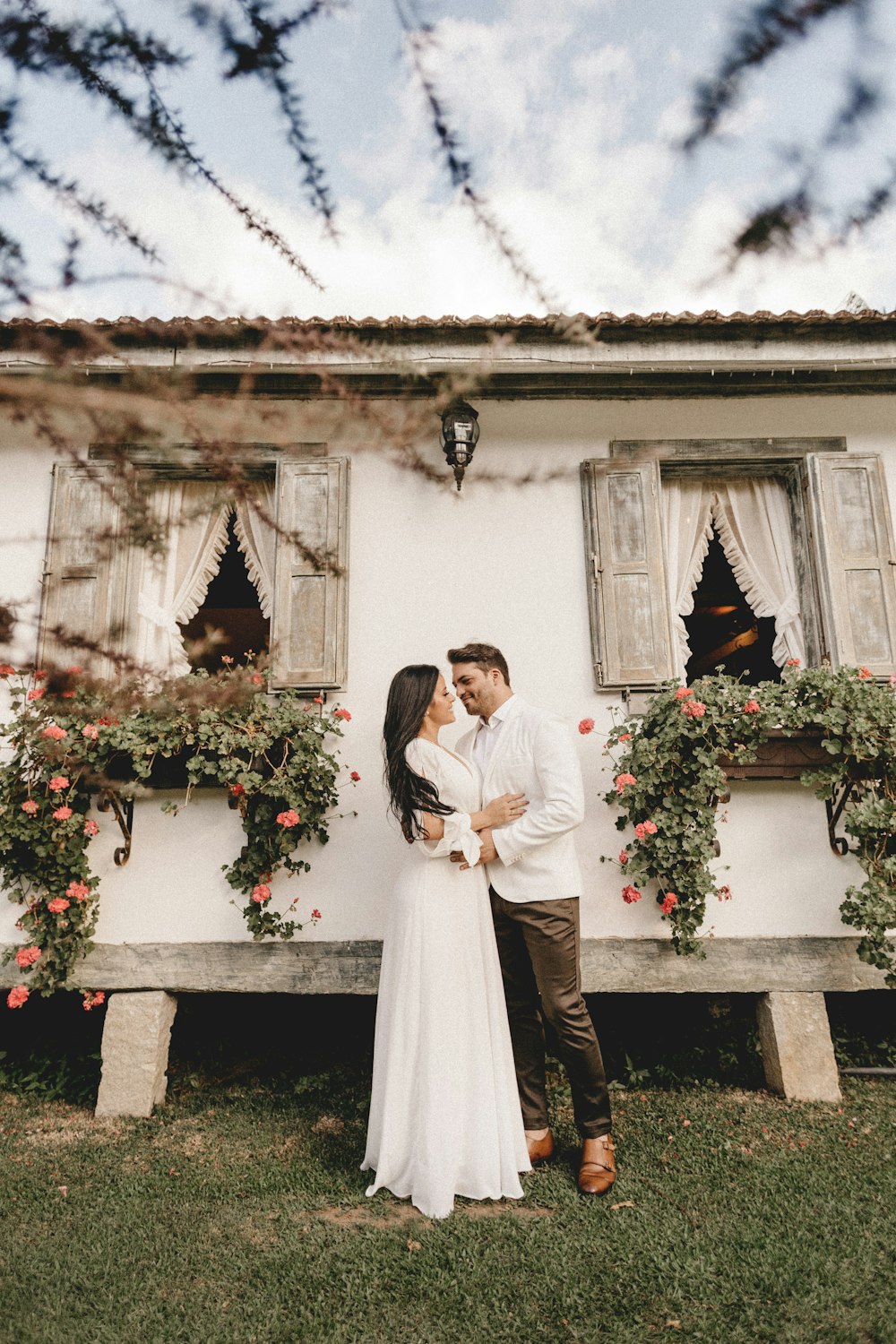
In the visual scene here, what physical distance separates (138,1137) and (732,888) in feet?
9.90

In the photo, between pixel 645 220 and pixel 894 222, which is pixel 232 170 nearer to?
pixel 645 220

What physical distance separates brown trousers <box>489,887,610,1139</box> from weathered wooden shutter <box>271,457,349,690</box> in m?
1.57

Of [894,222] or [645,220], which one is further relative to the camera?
[894,222]

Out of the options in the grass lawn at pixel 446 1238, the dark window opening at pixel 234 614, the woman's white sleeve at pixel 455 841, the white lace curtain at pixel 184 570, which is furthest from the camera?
the dark window opening at pixel 234 614

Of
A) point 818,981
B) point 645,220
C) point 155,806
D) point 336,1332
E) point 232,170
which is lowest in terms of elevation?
point 336,1332

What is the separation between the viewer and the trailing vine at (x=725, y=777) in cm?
381

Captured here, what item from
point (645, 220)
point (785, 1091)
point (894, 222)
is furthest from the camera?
point (785, 1091)

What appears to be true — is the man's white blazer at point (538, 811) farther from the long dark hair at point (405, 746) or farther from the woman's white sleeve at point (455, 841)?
the long dark hair at point (405, 746)

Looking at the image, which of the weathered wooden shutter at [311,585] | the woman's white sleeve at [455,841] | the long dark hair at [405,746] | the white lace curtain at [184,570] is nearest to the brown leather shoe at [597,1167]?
the woman's white sleeve at [455,841]

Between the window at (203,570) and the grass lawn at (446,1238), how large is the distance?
2.19m

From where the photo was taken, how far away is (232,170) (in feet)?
5.15

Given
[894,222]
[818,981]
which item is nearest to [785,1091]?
[818,981]

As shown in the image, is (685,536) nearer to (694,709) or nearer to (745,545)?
(745,545)

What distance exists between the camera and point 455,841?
3195 mm
